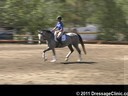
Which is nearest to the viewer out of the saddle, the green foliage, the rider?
the rider

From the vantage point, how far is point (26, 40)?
3991cm

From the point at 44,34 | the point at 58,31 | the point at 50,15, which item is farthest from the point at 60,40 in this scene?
the point at 50,15

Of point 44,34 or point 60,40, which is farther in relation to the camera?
point 60,40

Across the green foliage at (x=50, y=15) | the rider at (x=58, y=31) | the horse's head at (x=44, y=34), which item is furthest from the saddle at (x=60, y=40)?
the green foliage at (x=50, y=15)

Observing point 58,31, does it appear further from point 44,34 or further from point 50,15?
point 50,15

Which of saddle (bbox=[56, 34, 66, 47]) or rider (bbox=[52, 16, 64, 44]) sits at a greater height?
rider (bbox=[52, 16, 64, 44])

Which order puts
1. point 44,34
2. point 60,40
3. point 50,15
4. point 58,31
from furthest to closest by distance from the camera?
point 50,15, point 60,40, point 58,31, point 44,34

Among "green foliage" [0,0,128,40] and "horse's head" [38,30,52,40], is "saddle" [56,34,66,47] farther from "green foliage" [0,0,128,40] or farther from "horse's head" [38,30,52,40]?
"green foliage" [0,0,128,40]

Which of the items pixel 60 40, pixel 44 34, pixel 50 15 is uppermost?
pixel 44 34

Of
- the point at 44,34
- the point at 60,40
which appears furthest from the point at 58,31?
the point at 44,34

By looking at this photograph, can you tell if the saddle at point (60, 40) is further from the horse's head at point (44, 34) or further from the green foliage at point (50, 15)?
the green foliage at point (50, 15)

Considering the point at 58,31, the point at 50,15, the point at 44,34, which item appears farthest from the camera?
the point at 50,15

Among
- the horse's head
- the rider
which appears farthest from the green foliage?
the horse's head

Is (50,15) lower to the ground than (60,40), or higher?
lower
